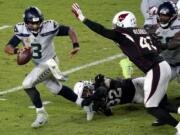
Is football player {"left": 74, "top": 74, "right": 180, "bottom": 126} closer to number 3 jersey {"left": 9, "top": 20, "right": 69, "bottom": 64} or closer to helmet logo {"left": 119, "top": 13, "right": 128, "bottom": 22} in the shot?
number 3 jersey {"left": 9, "top": 20, "right": 69, "bottom": 64}

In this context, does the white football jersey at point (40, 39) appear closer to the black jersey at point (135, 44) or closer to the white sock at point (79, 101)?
the white sock at point (79, 101)

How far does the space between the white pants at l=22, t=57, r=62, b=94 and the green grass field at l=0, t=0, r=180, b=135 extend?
0.38 m

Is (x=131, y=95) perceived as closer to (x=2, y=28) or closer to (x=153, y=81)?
(x=153, y=81)

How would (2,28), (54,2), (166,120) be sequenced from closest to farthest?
(166,120)
(2,28)
(54,2)

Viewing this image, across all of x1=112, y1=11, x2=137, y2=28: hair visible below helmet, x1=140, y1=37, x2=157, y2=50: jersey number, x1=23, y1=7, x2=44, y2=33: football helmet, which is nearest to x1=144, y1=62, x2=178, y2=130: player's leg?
x1=140, y1=37, x2=157, y2=50: jersey number

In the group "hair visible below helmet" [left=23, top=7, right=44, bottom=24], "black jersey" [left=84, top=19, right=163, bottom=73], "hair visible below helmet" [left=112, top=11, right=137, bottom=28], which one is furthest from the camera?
"hair visible below helmet" [left=23, top=7, right=44, bottom=24]

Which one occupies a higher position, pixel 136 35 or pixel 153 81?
pixel 136 35

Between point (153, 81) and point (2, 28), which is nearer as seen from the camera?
point (153, 81)

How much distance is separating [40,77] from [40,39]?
0.50m

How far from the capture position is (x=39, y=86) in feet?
34.3

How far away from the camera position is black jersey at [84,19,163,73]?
26.4ft

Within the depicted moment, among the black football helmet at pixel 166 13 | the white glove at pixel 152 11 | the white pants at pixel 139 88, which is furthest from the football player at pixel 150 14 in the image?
the white pants at pixel 139 88

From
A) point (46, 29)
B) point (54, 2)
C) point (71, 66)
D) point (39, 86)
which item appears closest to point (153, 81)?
point (46, 29)

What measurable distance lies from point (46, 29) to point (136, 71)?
2.70 meters
